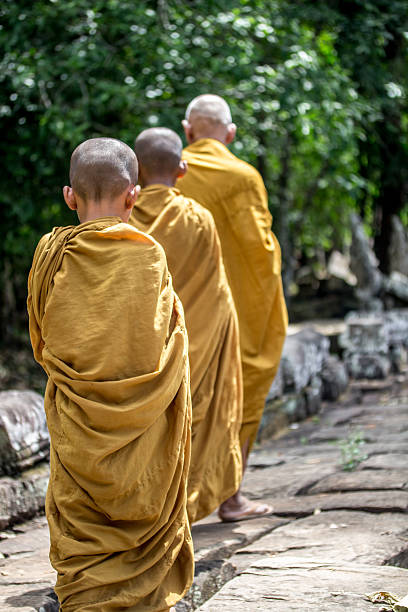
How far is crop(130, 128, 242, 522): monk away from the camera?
3326mm

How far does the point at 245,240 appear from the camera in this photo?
406 cm

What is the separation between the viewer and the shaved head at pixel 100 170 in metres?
2.50

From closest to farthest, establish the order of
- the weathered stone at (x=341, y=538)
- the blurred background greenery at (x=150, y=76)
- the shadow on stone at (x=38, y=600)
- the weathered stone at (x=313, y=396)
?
the shadow on stone at (x=38, y=600), the weathered stone at (x=341, y=538), the blurred background greenery at (x=150, y=76), the weathered stone at (x=313, y=396)

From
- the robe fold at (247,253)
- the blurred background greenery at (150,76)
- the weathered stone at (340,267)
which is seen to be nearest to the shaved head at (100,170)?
the robe fold at (247,253)

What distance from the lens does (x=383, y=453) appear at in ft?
16.6

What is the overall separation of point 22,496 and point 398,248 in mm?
10239

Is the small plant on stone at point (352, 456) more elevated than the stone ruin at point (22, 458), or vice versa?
the stone ruin at point (22, 458)

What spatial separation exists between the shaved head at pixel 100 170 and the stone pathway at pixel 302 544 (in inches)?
51.4

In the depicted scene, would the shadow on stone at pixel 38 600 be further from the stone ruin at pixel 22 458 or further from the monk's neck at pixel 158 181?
the monk's neck at pixel 158 181

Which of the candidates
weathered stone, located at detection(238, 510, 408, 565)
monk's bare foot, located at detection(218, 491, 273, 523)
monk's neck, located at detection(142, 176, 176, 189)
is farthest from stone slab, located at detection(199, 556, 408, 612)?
monk's neck, located at detection(142, 176, 176, 189)

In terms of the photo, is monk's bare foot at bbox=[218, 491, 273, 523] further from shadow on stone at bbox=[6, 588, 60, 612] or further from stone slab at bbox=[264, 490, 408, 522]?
shadow on stone at bbox=[6, 588, 60, 612]

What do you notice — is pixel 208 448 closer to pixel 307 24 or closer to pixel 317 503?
pixel 317 503

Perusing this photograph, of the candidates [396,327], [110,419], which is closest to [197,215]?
[110,419]

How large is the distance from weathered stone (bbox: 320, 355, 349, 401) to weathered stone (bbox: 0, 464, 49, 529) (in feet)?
13.3
